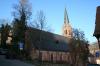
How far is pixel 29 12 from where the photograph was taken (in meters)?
64.5

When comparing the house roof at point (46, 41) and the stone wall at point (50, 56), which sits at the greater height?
the house roof at point (46, 41)

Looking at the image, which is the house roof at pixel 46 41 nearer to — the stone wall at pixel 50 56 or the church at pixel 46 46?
the church at pixel 46 46

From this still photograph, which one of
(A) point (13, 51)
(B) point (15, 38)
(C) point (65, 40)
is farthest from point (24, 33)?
(C) point (65, 40)

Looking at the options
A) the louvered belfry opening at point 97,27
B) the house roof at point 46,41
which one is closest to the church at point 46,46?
the house roof at point 46,41

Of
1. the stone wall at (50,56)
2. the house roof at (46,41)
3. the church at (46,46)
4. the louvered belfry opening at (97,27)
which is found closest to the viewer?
the louvered belfry opening at (97,27)

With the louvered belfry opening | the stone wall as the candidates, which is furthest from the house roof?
the louvered belfry opening

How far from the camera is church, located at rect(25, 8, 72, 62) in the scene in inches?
2511

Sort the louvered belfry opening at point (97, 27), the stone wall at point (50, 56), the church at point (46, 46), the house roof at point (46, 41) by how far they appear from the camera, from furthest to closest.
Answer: the stone wall at point (50, 56) → the church at point (46, 46) → the house roof at point (46, 41) → the louvered belfry opening at point (97, 27)

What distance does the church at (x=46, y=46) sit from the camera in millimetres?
63781

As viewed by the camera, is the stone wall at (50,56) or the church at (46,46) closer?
the church at (46,46)

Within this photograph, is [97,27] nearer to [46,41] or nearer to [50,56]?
[50,56]

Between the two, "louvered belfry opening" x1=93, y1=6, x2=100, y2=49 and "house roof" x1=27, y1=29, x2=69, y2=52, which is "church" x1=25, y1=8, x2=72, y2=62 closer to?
"house roof" x1=27, y1=29, x2=69, y2=52

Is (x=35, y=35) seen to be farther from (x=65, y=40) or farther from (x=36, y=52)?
(x=65, y=40)

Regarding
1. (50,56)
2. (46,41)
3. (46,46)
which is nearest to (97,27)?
(50,56)
